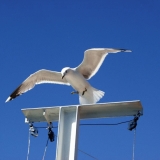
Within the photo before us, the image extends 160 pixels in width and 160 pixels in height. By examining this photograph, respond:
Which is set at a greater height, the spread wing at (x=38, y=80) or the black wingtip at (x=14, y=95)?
the spread wing at (x=38, y=80)

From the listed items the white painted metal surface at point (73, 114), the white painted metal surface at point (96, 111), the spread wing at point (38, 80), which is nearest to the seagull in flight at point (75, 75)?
the spread wing at point (38, 80)

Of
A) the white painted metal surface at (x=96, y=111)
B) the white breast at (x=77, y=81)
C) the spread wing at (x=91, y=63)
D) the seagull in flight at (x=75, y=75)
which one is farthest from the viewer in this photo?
the spread wing at (x=91, y=63)

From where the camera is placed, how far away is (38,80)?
909 cm

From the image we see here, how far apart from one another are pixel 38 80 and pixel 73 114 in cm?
372

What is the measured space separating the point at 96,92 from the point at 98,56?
1.06 metres

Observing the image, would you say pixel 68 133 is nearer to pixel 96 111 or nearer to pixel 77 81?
pixel 96 111

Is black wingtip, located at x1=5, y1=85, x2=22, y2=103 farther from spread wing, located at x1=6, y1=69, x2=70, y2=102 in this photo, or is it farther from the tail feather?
the tail feather

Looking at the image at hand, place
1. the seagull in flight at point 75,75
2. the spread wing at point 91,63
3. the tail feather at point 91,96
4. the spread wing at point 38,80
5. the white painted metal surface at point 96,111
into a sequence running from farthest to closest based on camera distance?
the spread wing at point 38,80, the spread wing at point 91,63, the seagull in flight at point 75,75, the tail feather at point 91,96, the white painted metal surface at point 96,111

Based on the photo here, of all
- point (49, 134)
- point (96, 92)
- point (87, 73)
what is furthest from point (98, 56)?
point (49, 134)

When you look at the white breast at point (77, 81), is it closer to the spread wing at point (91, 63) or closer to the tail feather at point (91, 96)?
the tail feather at point (91, 96)

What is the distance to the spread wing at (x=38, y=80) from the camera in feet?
29.1

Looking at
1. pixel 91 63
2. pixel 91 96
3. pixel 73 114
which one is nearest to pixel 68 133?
pixel 73 114

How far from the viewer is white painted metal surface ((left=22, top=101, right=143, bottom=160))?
5168 millimetres

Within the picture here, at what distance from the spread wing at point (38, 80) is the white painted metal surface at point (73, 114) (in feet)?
10.8
